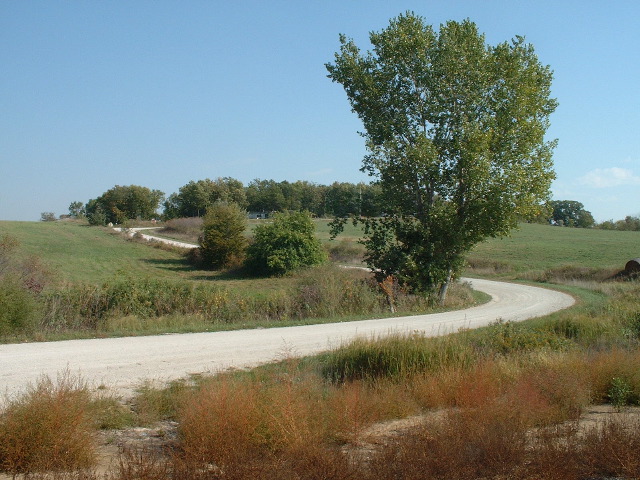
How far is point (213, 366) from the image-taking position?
11.7m

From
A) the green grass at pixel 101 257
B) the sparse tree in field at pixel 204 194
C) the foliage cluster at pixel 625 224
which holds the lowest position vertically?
the green grass at pixel 101 257

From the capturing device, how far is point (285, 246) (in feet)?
153

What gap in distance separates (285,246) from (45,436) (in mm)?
40432

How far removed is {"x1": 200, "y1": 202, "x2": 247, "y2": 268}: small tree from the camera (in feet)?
176

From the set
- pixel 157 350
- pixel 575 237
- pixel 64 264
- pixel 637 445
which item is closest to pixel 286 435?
pixel 637 445

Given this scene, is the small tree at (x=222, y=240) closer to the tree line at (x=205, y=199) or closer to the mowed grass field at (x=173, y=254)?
the mowed grass field at (x=173, y=254)

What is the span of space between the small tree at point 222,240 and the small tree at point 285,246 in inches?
232

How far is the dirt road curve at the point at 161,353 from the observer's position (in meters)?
10.6

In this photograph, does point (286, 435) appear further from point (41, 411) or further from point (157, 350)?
point (157, 350)

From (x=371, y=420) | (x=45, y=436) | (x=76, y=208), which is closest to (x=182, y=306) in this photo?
(x=371, y=420)

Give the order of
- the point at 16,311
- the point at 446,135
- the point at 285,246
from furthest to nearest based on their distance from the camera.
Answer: the point at 285,246
the point at 446,135
the point at 16,311

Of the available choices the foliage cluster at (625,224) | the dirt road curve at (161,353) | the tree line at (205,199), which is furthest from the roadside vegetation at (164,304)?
the foliage cluster at (625,224)

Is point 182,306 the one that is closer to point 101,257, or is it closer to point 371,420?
point 371,420

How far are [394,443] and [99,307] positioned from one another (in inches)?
585
